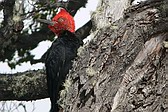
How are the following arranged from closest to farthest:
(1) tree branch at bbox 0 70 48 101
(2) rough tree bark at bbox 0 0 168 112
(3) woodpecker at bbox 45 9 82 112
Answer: (2) rough tree bark at bbox 0 0 168 112 < (3) woodpecker at bbox 45 9 82 112 < (1) tree branch at bbox 0 70 48 101

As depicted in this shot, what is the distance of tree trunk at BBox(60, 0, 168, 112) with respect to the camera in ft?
3.88

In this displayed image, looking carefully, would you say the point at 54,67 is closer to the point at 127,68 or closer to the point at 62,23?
the point at 62,23

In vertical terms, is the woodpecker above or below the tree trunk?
below

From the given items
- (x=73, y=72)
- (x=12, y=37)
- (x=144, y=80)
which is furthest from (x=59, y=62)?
(x=144, y=80)

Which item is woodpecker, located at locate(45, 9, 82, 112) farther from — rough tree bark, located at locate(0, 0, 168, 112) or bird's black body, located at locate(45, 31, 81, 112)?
rough tree bark, located at locate(0, 0, 168, 112)

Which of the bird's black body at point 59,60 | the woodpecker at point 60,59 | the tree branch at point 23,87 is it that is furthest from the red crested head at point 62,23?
the tree branch at point 23,87

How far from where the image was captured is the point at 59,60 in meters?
2.94

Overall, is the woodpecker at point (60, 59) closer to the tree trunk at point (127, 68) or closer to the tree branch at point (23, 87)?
the tree branch at point (23, 87)

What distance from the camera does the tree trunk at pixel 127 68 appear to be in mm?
1184

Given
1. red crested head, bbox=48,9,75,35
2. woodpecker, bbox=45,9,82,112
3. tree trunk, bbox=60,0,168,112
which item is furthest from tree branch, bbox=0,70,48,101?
tree trunk, bbox=60,0,168,112

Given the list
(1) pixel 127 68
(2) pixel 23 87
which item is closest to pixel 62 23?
(2) pixel 23 87

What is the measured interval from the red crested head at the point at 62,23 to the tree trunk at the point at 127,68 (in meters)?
1.87

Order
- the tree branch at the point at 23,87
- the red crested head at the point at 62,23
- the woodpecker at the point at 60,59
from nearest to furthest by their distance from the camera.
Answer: the woodpecker at the point at 60,59 → the tree branch at the point at 23,87 → the red crested head at the point at 62,23

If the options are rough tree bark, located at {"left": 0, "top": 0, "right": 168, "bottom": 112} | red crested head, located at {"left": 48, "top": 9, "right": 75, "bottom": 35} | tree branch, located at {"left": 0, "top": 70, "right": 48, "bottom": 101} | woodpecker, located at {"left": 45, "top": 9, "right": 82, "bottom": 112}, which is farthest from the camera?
red crested head, located at {"left": 48, "top": 9, "right": 75, "bottom": 35}
